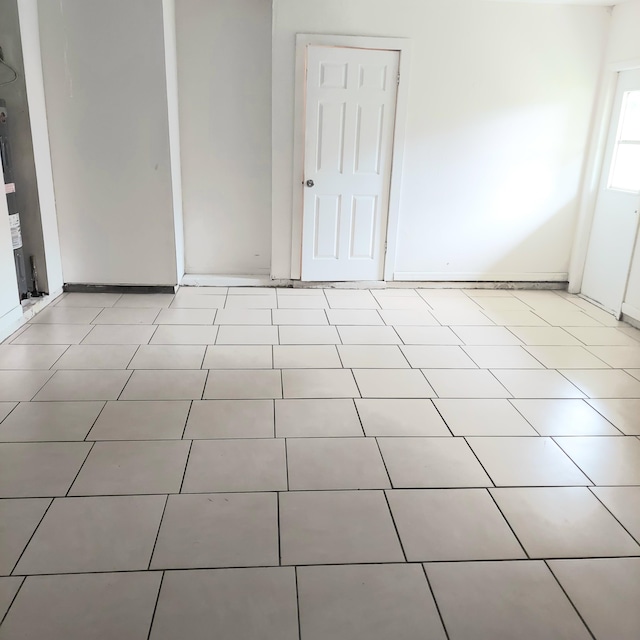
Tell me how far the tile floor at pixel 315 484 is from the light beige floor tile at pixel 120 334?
0.02m

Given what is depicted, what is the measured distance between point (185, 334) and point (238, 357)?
0.56 metres

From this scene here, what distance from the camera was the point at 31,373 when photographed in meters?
3.21

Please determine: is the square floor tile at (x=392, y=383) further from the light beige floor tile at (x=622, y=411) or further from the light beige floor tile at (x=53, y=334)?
the light beige floor tile at (x=53, y=334)

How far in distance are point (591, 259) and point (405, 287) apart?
1.61 meters

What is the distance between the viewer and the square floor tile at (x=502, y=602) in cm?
166

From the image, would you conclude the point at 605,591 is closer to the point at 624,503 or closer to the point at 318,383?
the point at 624,503

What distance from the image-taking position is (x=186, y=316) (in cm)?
427

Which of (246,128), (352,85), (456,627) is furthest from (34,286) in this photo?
(456,627)

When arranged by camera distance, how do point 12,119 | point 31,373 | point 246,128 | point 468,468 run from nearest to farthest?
1. point 468,468
2. point 31,373
3. point 12,119
4. point 246,128

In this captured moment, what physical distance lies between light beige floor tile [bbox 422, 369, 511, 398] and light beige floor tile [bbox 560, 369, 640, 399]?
0.48m

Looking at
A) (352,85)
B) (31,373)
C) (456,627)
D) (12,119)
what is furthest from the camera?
(352,85)

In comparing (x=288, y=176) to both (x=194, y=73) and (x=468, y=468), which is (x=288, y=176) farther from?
(x=468, y=468)

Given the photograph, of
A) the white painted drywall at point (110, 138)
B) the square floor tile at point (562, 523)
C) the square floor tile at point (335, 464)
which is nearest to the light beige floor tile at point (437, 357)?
the square floor tile at point (335, 464)

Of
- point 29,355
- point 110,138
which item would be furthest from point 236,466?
point 110,138
